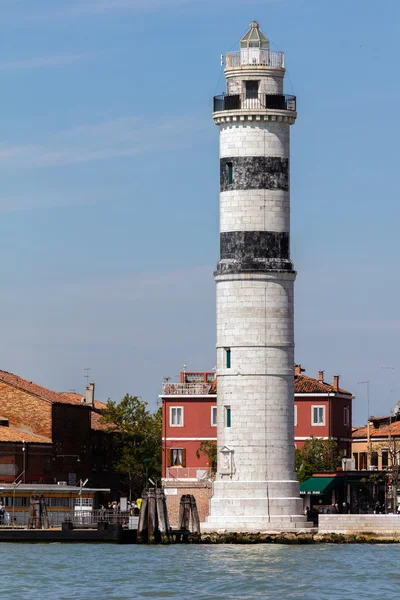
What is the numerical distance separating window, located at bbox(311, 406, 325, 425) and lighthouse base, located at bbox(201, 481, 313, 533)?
1831 centimetres

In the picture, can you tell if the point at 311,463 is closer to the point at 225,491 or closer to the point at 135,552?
the point at 225,491

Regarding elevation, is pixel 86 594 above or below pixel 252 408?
below

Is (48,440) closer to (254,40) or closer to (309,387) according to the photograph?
(309,387)

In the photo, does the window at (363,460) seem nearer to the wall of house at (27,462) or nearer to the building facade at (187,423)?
the building facade at (187,423)

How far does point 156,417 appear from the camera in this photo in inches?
3767

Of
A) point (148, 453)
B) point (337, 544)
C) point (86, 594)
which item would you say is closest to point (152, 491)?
point (337, 544)

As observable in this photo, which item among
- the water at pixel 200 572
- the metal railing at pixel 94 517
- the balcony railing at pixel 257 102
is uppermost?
the balcony railing at pixel 257 102

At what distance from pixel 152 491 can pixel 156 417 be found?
28.8 metres

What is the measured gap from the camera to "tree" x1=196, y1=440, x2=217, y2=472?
8194 cm

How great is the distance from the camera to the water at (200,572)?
1923 inches

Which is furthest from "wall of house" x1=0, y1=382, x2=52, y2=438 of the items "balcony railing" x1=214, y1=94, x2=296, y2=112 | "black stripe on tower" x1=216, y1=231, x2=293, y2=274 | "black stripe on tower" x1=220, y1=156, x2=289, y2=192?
"balcony railing" x1=214, y1=94, x2=296, y2=112

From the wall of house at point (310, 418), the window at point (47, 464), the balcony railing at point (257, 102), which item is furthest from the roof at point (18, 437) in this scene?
the balcony railing at point (257, 102)

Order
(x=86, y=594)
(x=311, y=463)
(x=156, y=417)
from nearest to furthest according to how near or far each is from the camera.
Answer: (x=86, y=594) < (x=311, y=463) < (x=156, y=417)

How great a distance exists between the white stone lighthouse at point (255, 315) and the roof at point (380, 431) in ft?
79.5
